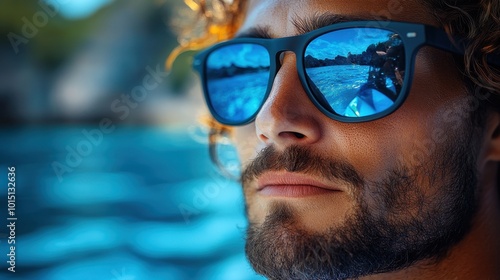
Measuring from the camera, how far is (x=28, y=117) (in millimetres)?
3471

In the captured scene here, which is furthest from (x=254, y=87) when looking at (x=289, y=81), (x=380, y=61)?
(x=380, y=61)

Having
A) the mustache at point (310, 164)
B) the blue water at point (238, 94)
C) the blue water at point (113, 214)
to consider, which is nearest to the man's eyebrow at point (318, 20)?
the blue water at point (238, 94)

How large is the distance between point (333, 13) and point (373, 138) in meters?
0.22

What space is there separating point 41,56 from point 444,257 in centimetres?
376

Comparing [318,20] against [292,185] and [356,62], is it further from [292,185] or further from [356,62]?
[292,185]

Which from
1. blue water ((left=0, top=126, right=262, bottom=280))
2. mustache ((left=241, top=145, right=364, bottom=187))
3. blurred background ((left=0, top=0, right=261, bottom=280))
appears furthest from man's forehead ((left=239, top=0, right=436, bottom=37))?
blue water ((left=0, top=126, right=262, bottom=280))

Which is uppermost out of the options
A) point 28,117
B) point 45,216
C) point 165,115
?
point 165,115

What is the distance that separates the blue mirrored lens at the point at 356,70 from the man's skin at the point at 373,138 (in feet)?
0.11

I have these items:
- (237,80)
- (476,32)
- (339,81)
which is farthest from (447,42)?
(237,80)

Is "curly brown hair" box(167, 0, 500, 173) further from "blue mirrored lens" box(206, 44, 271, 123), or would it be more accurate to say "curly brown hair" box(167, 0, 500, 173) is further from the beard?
"blue mirrored lens" box(206, 44, 271, 123)

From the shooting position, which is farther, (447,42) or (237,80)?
(237,80)

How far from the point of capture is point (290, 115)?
0.97m

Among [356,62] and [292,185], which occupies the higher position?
[356,62]

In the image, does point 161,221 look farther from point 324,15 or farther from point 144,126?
point 324,15
